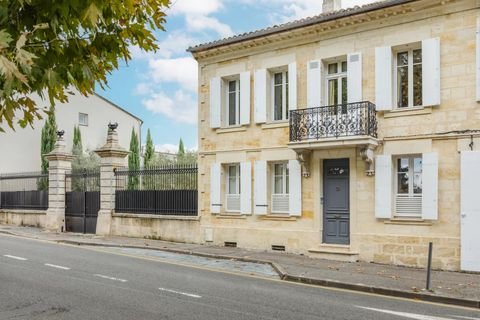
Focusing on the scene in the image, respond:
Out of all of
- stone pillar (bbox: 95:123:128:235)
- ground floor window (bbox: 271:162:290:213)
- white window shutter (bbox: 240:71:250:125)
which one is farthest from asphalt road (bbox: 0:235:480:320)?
stone pillar (bbox: 95:123:128:235)

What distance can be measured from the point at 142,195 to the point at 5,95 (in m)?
16.7

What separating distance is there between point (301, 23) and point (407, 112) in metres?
4.25

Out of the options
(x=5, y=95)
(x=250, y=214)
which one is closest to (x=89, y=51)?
(x=5, y=95)

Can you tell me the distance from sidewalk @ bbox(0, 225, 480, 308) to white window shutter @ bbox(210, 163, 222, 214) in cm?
139

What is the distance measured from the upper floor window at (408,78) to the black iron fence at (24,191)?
16.7m

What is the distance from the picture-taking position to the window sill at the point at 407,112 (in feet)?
43.4

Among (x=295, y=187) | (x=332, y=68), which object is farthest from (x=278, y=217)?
(x=332, y=68)

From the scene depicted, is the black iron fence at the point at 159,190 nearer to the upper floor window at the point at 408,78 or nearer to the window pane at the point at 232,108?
the window pane at the point at 232,108

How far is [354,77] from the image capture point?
14.3m

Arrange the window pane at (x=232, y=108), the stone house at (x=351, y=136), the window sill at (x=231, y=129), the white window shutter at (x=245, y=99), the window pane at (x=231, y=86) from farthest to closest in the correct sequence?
1. the window pane at (x=231, y=86)
2. the window pane at (x=232, y=108)
3. the window sill at (x=231, y=129)
4. the white window shutter at (x=245, y=99)
5. the stone house at (x=351, y=136)

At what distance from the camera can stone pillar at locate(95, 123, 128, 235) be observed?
66.2ft

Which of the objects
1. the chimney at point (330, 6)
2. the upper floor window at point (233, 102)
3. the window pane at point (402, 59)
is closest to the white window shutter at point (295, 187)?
the upper floor window at point (233, 102)

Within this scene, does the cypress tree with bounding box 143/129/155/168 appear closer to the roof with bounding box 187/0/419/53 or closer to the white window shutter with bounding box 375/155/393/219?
the roof with bounding box 187/0/419/53

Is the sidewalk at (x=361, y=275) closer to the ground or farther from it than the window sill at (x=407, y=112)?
closer to the ground
